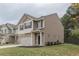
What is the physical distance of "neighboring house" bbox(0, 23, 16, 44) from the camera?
8.56m

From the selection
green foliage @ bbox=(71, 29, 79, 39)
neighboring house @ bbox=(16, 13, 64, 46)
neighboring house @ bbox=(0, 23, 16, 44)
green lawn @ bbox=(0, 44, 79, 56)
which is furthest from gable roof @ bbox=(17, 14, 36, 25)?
green foliage @ bbox=(71, 29, 79, 39)

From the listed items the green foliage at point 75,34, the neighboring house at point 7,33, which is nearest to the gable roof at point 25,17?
the neighboring house at point 7,33

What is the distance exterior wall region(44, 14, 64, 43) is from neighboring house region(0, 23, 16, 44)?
518 mm

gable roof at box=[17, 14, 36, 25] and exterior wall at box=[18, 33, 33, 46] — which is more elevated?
gable roof at box=[17, 14, 36, 25]

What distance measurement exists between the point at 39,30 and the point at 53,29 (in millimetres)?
224

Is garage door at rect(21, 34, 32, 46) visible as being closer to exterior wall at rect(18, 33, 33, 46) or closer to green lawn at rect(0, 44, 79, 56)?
exterior wall at rect(18, 33, 33, 46)

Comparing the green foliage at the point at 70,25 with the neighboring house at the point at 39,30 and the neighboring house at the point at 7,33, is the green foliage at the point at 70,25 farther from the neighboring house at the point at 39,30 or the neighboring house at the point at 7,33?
the neighboring house at the point at 7,33

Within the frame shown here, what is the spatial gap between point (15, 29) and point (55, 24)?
638 millimetres

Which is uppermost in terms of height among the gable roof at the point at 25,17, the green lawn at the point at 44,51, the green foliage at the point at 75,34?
the gable roof at the point at 25,17

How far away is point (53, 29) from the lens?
8.59 meters

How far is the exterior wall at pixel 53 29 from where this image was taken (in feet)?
28.0

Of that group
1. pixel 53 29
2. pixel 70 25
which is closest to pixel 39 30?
pixel 53 29

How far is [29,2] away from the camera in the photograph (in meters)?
8.52

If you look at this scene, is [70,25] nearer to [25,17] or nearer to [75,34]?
[75,34]
